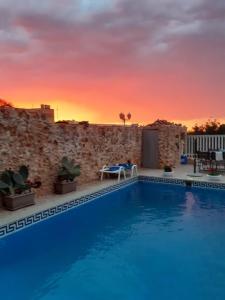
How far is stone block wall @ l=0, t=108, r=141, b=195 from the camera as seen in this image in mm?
7551

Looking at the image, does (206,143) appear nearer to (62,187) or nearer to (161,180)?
(161,180)

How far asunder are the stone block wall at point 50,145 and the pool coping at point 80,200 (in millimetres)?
1072

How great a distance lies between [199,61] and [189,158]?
223 inches

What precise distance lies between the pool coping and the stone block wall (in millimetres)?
1072

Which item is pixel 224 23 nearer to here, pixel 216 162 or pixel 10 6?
pixel 216 162

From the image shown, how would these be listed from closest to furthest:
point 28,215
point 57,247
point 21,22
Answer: point 57,247, point 28,215, point 21,22

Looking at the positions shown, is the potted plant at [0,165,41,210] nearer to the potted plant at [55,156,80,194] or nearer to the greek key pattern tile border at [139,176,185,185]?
the potted plant at [55,156,80,194]

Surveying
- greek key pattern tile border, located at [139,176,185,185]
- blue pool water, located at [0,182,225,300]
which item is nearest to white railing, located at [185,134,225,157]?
greek key pattern tile border, located at [139,176,185,185]

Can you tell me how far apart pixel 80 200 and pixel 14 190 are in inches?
77.1

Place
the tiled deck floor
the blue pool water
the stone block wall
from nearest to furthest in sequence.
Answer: the blue pool water, the tiled deck floor, the stone block wall

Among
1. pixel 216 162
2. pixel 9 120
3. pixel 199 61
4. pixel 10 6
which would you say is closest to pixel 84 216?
pixel 9 120

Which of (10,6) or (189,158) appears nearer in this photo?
(10,6)

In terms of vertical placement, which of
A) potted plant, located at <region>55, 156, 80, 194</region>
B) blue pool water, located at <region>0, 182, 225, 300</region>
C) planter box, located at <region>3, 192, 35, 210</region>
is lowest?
blue pool water, located at <region>0, 182, 225, 300</region>

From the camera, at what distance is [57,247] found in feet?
18.5
